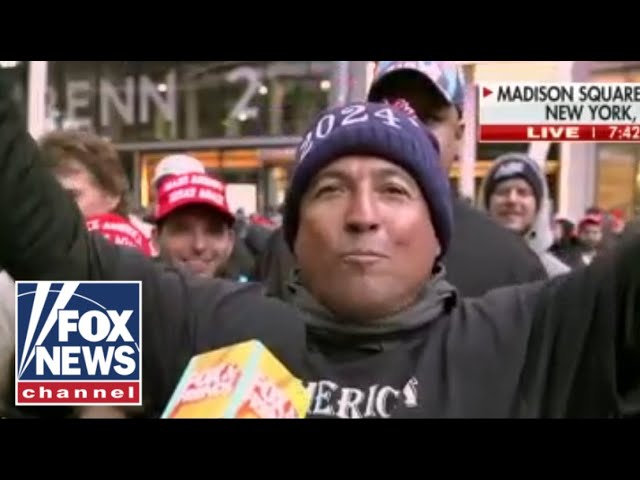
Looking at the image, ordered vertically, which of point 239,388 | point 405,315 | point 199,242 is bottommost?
point 239,388

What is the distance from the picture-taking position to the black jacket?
4.76 feet

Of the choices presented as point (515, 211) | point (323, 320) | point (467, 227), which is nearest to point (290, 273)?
point (323, 320)

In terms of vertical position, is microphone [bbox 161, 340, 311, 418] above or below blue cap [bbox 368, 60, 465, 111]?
below

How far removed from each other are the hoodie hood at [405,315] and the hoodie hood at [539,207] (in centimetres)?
19

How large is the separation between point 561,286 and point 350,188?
1.03 feet

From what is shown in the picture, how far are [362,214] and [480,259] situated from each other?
8.5 inches

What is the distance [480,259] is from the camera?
147 cm

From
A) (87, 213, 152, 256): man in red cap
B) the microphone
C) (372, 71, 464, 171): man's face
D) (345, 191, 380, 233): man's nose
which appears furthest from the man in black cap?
(87, 213, 152, 256): man in red cap

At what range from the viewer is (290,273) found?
1.49m

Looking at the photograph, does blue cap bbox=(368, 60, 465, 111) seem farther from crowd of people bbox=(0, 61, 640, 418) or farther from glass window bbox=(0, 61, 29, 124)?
glass window bbox=(0, 61, 29, 124)

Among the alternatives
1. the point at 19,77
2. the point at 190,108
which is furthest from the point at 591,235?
the point at 19,77

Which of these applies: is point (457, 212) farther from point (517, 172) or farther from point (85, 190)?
point (85, 190)
